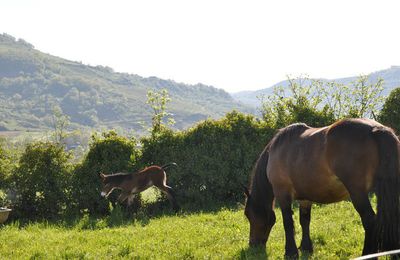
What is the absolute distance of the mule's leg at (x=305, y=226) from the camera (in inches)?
281

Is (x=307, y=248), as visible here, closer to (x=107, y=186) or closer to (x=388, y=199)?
(x=388, y=199)

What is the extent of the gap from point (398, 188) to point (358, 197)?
0.50 metres

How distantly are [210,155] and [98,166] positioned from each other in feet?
12.2

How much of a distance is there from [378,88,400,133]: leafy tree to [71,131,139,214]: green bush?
9544mm

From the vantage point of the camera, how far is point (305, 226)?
727 centimetres

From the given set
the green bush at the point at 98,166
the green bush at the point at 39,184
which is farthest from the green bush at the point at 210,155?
the green bush at the point at 39,184

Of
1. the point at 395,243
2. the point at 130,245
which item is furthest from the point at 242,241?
the point at 395,243

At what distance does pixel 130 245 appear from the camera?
8352 millimetres

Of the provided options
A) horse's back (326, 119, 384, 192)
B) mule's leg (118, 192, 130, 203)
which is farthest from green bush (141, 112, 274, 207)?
horse's back (326, 119, 384, 192)

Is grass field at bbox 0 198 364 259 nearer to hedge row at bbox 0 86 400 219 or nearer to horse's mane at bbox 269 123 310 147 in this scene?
hedge row at bbox 0 86 400 219

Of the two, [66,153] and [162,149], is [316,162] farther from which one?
[66,153]

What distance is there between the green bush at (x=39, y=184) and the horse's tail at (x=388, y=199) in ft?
34.2

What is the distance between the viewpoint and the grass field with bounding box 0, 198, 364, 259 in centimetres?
737

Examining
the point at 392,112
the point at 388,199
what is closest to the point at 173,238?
the point at 388,199
